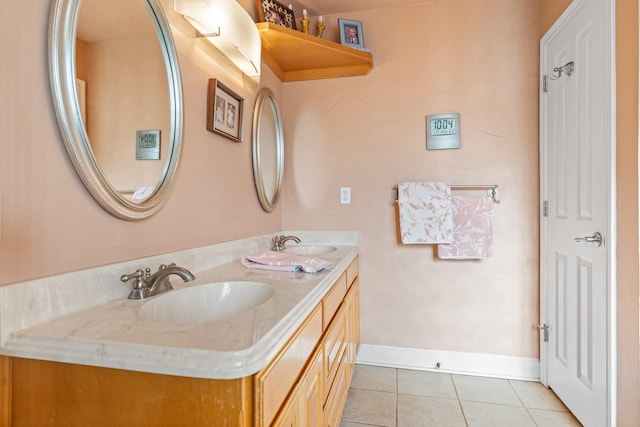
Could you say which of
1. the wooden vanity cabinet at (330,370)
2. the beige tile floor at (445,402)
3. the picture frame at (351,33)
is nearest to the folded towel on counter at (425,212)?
the wooden vanity cabinet at (330,370)

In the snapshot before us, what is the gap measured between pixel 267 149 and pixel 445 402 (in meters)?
1.77

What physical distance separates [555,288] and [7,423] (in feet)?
7.29

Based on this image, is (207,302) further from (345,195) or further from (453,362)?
(453,362)

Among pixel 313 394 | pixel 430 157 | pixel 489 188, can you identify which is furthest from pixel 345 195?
pixel 313 394

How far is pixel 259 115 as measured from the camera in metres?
1.80

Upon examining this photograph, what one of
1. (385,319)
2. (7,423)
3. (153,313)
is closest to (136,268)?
(153,313)

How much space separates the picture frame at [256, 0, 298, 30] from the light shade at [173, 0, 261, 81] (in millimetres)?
347

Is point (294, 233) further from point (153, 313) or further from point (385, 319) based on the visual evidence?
point (153, 313)

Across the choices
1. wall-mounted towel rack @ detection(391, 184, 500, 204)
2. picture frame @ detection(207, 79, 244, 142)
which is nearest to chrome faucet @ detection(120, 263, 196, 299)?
picture frame @ detection(207, 79, 244, 142)

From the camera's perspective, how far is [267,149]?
1.95 m

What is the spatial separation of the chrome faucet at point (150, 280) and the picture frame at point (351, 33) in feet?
5.86

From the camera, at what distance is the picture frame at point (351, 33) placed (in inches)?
79.5

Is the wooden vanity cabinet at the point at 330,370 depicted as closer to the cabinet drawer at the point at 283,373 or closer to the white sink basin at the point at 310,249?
the cabinet drawer at the point at 283,373

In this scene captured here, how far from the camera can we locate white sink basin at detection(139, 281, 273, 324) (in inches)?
33.2
